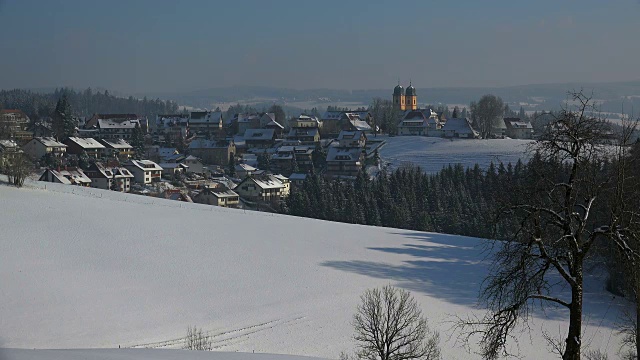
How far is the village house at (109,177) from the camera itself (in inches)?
2736

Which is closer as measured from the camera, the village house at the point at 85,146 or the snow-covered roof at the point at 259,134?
the village house at the point at 85,146

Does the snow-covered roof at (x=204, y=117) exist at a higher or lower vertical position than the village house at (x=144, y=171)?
higher

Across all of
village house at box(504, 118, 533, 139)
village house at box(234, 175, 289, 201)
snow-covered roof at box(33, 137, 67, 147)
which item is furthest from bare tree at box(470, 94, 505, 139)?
snow-covered roof at box(33, 137, 67, 147)

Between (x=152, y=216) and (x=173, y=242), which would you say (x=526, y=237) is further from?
(x=152, y=216)

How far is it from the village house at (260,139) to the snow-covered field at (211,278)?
6715 cm

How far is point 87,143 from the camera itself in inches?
3398

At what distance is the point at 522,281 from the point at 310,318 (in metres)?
13.7

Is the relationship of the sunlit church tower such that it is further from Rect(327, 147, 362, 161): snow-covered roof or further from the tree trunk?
the tree trunk

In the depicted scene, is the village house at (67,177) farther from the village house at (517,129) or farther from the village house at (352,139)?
the village house at (517,129)

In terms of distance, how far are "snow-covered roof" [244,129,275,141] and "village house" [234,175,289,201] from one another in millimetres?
37266

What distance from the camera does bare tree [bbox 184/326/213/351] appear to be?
61.9 feet

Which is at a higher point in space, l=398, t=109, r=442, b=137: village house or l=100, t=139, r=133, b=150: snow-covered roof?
l=398, t=109, r=442, b=137: village house

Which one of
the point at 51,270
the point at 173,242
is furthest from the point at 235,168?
the point at 51,270

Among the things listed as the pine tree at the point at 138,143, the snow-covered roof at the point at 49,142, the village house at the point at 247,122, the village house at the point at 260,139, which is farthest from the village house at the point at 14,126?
the village house at the point at 247,122
